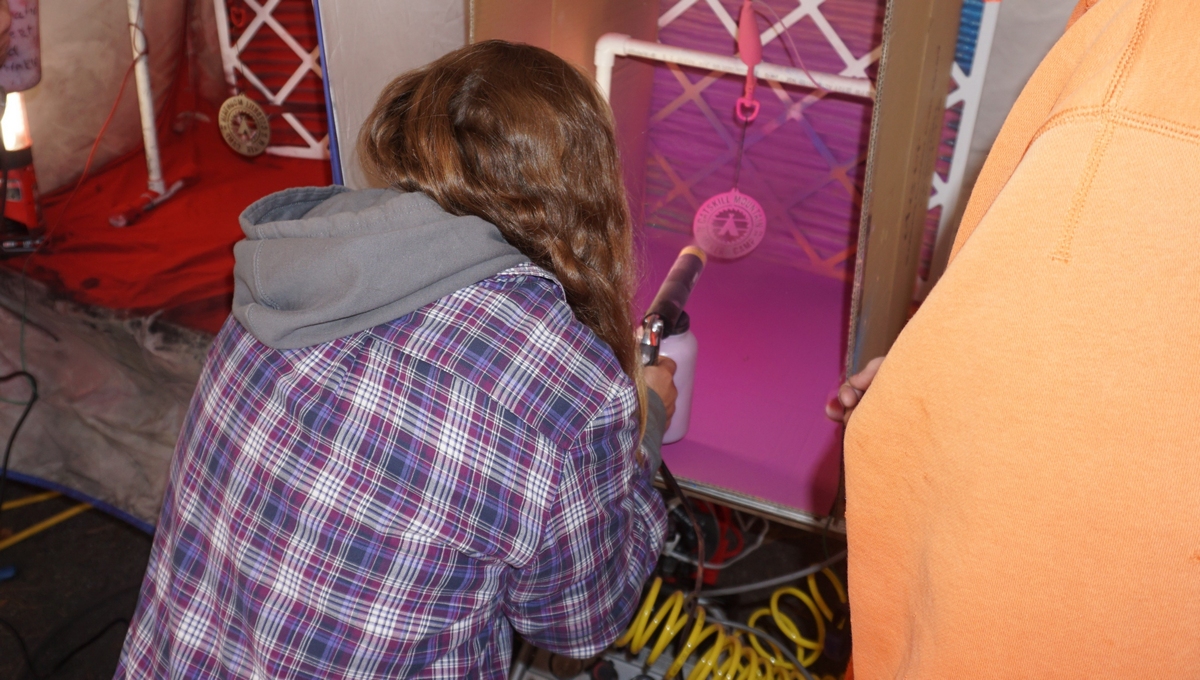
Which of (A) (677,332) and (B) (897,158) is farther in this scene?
(A) (677,332)

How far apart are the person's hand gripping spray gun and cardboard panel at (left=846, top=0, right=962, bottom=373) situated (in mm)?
235

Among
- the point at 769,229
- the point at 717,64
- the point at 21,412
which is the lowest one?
the point at 21,412

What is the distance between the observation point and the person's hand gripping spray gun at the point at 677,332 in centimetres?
109

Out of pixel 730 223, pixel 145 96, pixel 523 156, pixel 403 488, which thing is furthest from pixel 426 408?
pixel 145 96

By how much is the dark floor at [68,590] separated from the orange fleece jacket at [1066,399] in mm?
1484

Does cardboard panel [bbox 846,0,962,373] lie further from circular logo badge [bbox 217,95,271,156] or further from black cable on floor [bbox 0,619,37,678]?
black cable on floor [bbox 0,619,37,678]

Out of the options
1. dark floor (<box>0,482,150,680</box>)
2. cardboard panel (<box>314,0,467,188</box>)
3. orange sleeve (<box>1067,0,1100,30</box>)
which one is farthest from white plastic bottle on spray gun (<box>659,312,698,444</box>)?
dark floor (<box>0,482,150,680</box>)

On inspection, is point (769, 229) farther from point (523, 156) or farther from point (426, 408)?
point (426, 408)

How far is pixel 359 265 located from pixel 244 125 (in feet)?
2.64

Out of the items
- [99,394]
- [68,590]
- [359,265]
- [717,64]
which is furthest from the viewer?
[68,590]

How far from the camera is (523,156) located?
0.77 meters

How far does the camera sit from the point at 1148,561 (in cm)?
53

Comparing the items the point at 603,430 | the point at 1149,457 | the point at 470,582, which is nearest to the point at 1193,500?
the point at 1149,457

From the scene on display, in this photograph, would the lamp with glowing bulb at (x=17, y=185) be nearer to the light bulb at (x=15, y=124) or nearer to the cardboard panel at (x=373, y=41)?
the light bulb at (x=15, y=124)
